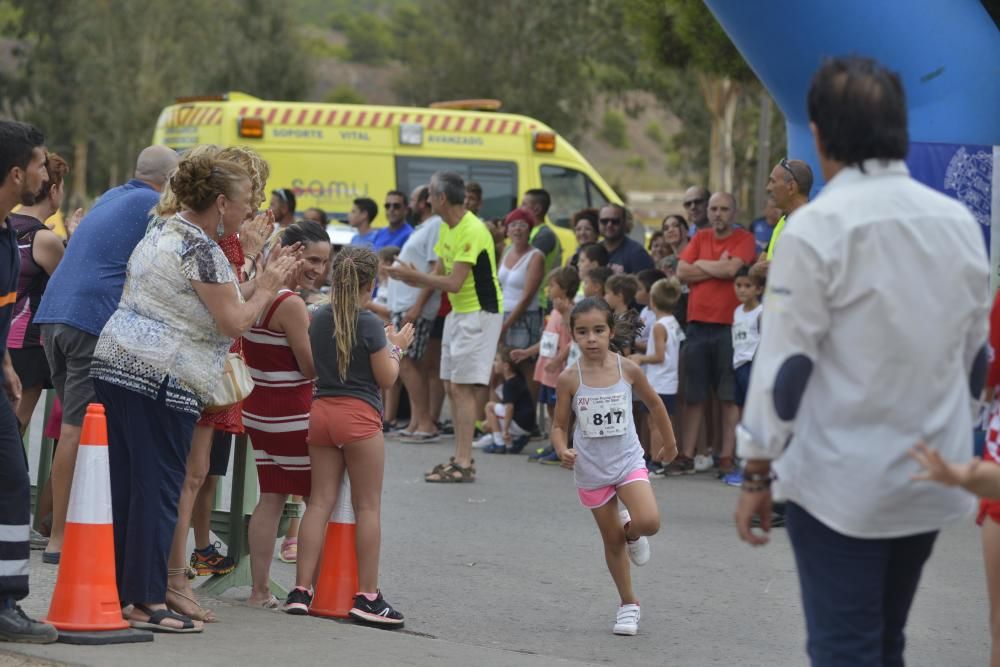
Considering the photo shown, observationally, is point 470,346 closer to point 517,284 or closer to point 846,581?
point 517,284

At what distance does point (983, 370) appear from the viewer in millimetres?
3971

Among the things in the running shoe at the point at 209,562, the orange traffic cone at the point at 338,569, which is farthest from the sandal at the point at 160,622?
the running shoe at the point at 209,562

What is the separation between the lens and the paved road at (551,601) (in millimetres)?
5812

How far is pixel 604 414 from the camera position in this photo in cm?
680

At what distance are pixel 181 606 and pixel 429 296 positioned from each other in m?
6.81

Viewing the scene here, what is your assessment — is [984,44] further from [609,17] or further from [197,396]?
[609,17]

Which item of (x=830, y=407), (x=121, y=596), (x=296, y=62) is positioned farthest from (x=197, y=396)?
(x=296, y=62)

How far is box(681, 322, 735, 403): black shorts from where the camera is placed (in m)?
11.3

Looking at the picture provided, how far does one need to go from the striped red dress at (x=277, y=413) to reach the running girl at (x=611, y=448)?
114 centimetres

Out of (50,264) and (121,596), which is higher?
(50,264)

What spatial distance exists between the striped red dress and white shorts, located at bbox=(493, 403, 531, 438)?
20.1 feet

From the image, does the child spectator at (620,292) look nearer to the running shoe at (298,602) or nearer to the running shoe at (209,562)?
the running shoe at (209,562)

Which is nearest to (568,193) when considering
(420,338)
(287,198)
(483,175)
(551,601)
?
(483,175)

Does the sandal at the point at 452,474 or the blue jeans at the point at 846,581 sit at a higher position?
the blue jeans at the point at 846,581
